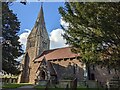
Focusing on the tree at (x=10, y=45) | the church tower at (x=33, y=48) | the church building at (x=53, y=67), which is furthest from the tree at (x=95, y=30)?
the church tower at (x=33, y=48)

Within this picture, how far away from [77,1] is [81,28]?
2.56 meters

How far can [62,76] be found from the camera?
40938 mm

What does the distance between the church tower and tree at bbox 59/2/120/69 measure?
31.4 meters

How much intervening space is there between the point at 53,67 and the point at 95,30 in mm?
28445

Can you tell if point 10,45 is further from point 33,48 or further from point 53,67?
point 33,48

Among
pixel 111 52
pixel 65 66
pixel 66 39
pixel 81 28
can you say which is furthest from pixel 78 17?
pixel 65 66

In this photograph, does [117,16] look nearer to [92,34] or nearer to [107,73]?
[92,34]

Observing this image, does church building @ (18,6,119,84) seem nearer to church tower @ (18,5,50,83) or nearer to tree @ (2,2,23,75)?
church tower @ (18,5,50,83)

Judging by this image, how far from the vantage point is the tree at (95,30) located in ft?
47.3

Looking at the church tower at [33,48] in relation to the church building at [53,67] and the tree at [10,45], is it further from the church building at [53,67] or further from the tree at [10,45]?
the tree at [10,45]

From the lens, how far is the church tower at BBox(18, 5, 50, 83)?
48766mm

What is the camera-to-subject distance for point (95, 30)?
15.8 meters

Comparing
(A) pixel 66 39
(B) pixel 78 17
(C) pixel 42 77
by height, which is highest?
(B) pixel 78 17

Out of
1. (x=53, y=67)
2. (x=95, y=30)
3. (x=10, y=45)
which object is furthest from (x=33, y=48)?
(x=95, y=30)
